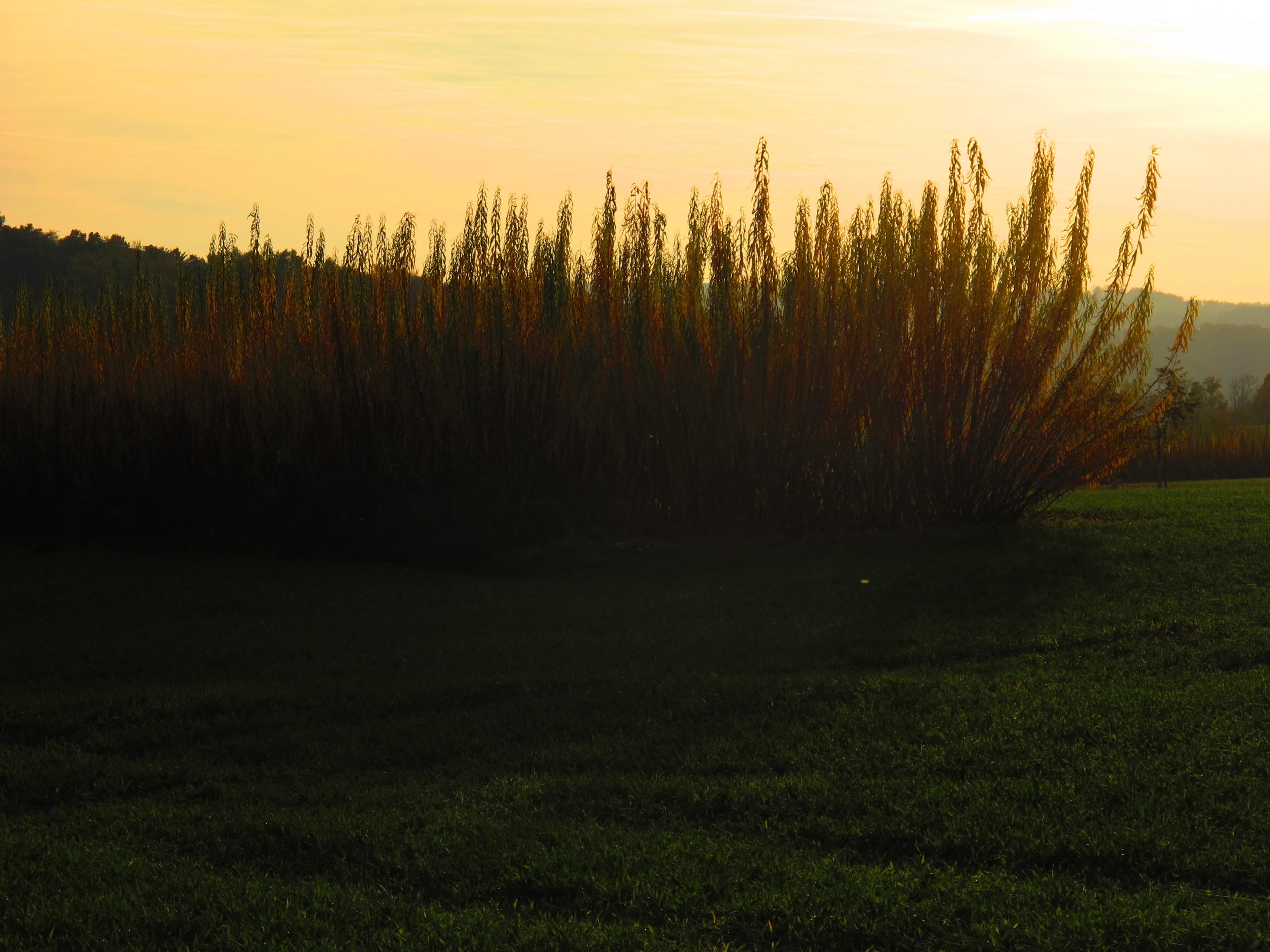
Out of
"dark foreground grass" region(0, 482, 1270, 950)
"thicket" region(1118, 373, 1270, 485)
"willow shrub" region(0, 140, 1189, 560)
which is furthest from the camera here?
"thicket" region(1118, 373, 1270, 485)

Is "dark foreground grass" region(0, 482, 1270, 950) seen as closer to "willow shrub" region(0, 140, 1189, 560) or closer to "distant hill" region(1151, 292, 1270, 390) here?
"willow shrub" region(0, 140, 1189, 560)

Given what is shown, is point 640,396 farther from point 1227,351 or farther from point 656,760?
point 1227,351

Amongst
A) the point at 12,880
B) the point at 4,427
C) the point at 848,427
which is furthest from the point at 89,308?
the point at 12,880

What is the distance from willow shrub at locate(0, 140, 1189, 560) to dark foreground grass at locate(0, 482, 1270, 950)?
227cm

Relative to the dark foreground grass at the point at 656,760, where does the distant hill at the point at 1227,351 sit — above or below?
above

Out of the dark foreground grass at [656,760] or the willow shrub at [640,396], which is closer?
the dark foreground grass at [656,760]

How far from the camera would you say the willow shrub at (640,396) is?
14.0 m

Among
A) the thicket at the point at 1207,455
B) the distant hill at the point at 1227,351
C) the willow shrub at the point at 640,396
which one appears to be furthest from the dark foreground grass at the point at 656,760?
the distant hill at the point at 1227,351

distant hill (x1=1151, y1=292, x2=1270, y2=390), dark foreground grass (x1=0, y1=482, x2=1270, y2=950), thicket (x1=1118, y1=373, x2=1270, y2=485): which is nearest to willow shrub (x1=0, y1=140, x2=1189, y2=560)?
dark foreground grass (x1=0, y1=482, x2=1270, y2=950)

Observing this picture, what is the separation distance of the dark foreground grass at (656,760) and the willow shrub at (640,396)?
2.27m

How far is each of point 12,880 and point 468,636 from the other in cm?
538

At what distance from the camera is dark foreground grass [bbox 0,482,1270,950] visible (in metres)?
4.50

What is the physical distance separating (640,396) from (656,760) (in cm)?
881

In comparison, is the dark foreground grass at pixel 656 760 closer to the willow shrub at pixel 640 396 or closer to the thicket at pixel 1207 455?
the willow shrub at pixel 640 396
